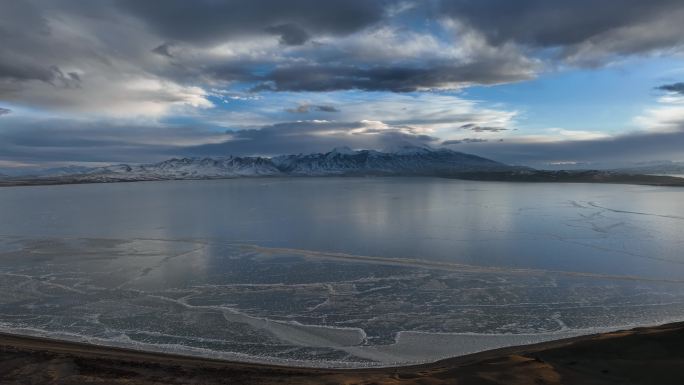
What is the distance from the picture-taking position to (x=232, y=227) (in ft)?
86.2

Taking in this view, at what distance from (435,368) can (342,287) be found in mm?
5567

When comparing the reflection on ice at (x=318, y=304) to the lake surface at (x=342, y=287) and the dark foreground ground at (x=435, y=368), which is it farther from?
the dark foreground ground at (x=435, y=368)

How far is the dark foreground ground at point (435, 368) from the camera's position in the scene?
6.82 metres

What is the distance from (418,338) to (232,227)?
738 inches

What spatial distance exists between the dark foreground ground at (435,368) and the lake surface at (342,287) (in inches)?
25.1

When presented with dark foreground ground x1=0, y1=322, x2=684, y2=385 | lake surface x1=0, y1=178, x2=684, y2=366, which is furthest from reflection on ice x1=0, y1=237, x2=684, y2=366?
dark foreground ground x1=0, y1=322, x2=684, y2=385

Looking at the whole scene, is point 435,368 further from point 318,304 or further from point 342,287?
point 342,287

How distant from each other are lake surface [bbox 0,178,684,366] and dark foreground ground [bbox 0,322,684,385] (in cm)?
64

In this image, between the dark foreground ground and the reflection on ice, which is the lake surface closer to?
the reflection on ice

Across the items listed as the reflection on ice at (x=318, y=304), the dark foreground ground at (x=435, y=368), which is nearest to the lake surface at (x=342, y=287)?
the reflection on ice at (x=318, y=304)

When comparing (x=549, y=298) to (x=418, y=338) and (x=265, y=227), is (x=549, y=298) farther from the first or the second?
(x=265, y=227)

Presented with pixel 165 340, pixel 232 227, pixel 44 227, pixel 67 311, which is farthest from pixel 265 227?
pixel 165 340

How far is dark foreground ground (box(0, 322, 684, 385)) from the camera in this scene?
6.82 meters

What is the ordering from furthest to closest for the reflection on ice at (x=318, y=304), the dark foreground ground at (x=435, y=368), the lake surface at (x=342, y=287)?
the lake surface at (x=342, y=287) < the reflection on ice at (x=318, y=304) < the dark foreground ground at (x=435, y=368)
